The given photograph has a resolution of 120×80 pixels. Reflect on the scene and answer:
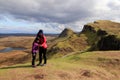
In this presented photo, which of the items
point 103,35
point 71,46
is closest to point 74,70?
point 103,35

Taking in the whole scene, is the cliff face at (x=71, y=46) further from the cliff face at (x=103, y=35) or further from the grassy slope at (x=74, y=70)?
the grassy slope at (x=74, y=70)

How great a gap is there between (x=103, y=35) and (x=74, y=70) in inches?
2640

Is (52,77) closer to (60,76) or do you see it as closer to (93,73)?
(60,76)

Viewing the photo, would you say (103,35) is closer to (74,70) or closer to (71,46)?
(71,46)

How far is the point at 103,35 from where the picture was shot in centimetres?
9094

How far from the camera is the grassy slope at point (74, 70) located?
2328 centimetres

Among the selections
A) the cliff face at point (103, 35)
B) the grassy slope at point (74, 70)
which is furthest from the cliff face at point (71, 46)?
the grassy slope at point (74, 70)

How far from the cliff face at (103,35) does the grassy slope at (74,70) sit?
659 inches

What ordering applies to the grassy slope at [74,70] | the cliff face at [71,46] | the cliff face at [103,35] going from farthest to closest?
the cliff face at [71,46] < the cliff face at [103,35] < the grassy slope at [74,70]

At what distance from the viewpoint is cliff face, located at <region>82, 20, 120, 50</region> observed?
48656 mm

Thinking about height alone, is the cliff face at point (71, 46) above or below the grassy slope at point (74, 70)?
below

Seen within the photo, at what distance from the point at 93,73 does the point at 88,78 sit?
1215mm

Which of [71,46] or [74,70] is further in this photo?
[71,46]

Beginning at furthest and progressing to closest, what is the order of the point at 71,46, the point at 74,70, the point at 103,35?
the point at 71,46 → the point at 103,35 → the point at 74,70
